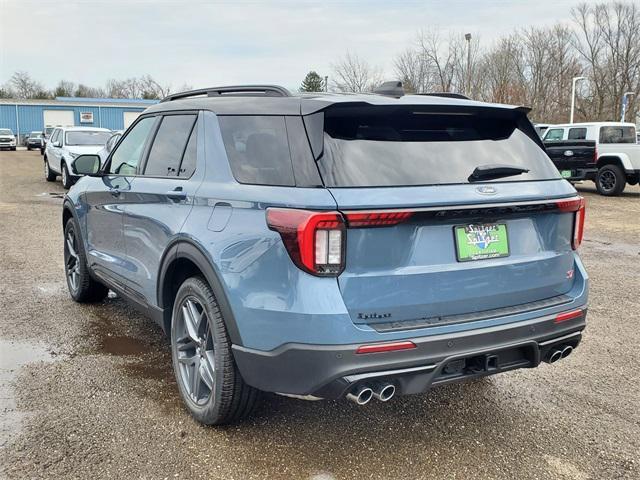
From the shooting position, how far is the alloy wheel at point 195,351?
127 inches

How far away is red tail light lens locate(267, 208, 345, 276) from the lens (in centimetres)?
247

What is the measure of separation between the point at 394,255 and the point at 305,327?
0.50 meters

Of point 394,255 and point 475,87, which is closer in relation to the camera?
point 394,255

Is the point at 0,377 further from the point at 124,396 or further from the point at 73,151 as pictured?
the point at 73,151

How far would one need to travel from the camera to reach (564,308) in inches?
121

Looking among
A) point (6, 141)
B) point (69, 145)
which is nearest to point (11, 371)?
point (69, 145)

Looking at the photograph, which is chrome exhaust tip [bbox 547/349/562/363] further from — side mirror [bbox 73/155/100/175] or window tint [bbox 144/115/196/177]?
side mirror [bbox 73/155/100/175]

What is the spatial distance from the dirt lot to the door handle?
1233 mm

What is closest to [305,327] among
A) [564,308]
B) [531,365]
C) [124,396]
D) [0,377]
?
[531,365]

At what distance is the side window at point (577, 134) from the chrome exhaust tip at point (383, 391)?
1654 centimetres

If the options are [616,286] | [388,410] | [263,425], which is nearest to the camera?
[263,425]

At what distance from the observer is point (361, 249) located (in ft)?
8.29

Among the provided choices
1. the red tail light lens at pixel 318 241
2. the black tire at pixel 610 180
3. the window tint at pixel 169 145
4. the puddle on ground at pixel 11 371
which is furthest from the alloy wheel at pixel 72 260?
the black tire at pixel 610 180

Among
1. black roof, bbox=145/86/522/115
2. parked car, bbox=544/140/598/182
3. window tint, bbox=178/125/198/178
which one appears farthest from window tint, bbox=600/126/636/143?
window tint, bbox=178/125/198/178
